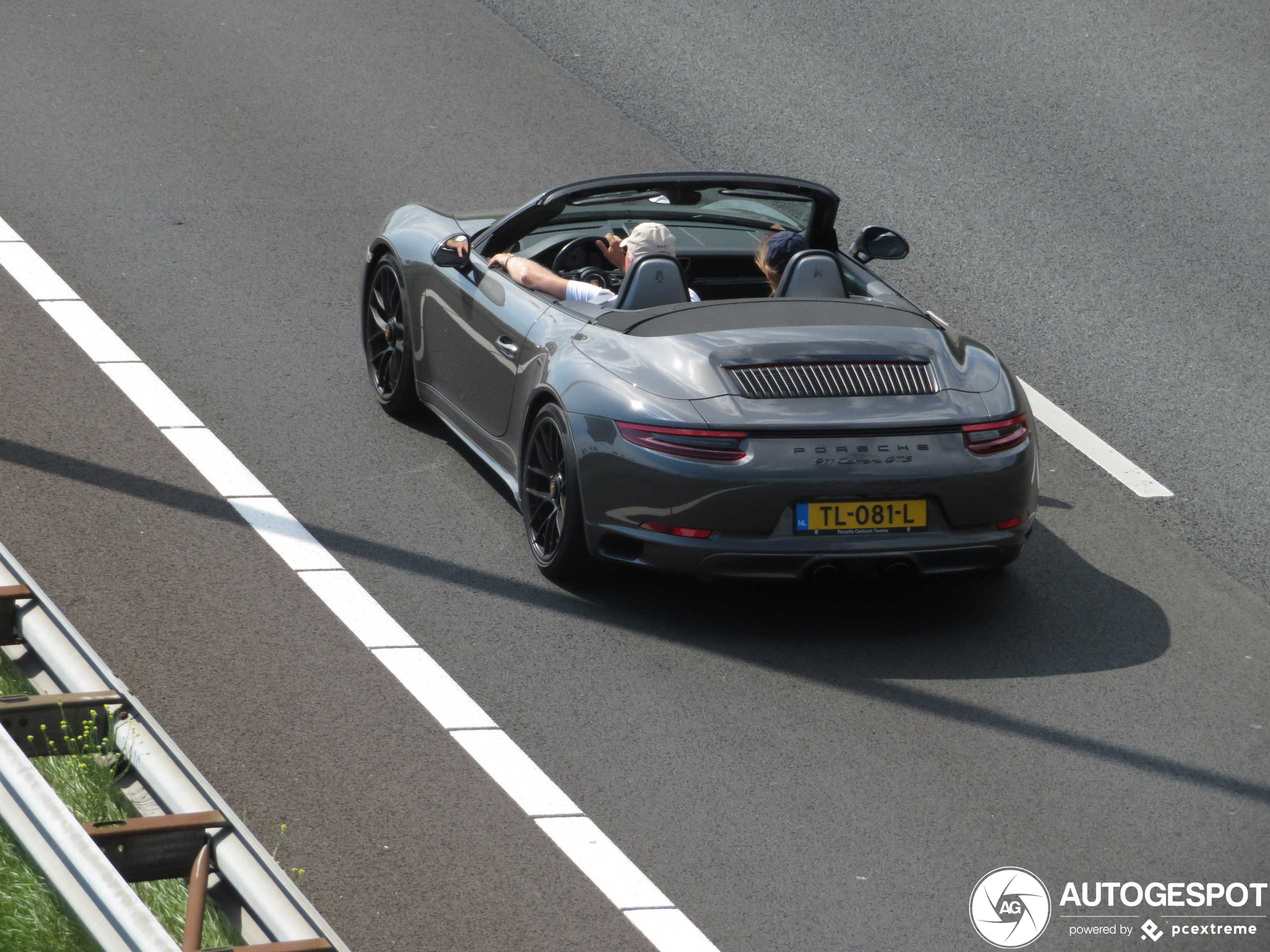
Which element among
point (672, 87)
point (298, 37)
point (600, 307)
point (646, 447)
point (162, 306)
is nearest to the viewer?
point (646, 447)

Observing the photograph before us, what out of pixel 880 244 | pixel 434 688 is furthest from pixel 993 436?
pixel 434 688

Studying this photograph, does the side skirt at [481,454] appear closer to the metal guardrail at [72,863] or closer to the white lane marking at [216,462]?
the white lane marking at [216,462]

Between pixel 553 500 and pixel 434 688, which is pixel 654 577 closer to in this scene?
pixel 553 500

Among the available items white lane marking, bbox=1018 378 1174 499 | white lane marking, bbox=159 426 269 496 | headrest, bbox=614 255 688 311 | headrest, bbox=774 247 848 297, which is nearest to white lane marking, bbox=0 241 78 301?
white lane marking, bbox=159 426 269 496

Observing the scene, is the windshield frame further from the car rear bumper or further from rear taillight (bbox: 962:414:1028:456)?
the car rear bumper

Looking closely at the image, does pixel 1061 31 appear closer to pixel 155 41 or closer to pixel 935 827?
pixel 155 41

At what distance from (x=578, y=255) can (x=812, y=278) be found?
43.7 inches

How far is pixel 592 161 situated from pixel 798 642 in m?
6.23

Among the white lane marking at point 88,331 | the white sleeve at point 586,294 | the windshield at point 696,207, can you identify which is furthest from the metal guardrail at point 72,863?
the white lane marking at point 88,331

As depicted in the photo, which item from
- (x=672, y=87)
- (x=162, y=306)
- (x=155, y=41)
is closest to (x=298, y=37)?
(x=155, y=41)

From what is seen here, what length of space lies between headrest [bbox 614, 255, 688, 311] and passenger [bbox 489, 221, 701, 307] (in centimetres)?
10

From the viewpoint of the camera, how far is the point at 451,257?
291 inches

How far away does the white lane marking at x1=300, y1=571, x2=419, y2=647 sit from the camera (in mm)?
6191

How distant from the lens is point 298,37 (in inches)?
543
